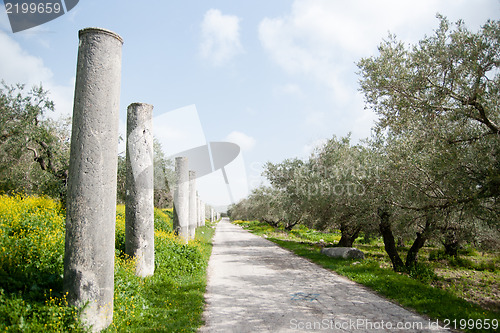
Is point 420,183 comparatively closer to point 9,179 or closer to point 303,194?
point 303,194

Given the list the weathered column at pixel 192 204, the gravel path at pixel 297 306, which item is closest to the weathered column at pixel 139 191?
the gravel path at pixel 297 306

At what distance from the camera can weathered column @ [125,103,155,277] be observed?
8516 mm

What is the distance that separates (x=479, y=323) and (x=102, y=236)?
22.6 ft

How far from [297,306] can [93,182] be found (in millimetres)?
4934

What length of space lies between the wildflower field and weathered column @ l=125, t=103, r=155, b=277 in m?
0.42

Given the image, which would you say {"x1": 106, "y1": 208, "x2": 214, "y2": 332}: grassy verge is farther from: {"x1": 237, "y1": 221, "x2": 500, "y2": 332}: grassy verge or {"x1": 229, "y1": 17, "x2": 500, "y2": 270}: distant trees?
{"x1": 229, "y1": 17, "x2": 500, "y2": 270}: distant trees

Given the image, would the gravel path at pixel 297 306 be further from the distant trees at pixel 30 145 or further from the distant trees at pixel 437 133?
the distant trees at pixel 30 145

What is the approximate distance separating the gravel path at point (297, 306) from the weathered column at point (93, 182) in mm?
1939

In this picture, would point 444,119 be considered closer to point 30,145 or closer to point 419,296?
point 419,296

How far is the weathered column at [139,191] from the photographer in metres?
8.52

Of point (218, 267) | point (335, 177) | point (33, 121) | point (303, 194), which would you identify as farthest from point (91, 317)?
point (303, 194)

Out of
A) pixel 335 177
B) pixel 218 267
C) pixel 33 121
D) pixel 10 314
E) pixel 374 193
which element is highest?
pixel 33 121

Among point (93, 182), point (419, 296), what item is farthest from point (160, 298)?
point (419, 296)

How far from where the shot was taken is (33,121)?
13234mm
